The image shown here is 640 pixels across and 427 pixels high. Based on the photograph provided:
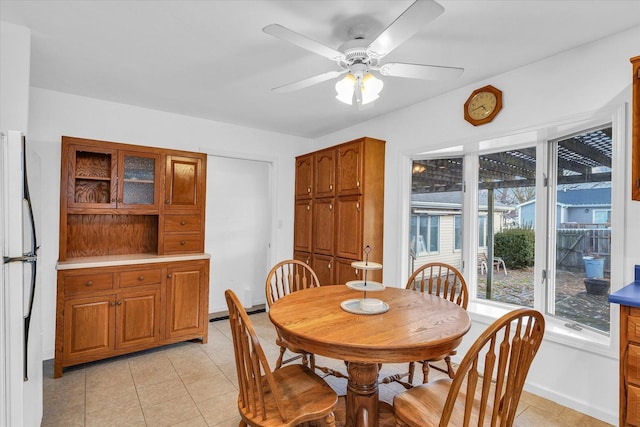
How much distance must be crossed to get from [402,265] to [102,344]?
9.47ft

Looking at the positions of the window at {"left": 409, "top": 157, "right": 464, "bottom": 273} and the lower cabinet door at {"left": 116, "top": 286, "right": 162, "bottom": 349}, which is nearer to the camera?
the lower cabinet door at {"left": 116, "top": 286, "right": 162, "bottom": 349}

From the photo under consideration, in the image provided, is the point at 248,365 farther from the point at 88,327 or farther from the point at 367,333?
the point at 88,327

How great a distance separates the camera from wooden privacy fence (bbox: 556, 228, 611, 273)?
221 cm

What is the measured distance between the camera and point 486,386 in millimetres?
1157

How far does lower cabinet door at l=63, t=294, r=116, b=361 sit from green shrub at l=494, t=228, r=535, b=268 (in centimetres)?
347

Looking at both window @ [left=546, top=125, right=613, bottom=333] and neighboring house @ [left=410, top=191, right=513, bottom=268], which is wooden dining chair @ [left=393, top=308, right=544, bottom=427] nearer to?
window @ [left=546, top=125, right=613, bottom=333]

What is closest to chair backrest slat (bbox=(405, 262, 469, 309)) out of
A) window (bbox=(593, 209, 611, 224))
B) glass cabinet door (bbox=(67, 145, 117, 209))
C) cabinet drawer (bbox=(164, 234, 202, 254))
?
window (bbox=(593, 209, 611, 224))

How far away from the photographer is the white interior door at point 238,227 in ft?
14.5

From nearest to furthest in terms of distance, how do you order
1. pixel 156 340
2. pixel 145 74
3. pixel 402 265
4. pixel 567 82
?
pixel 567 82 < pixel 145 74 < pixel 156 340 < pixel 402 265

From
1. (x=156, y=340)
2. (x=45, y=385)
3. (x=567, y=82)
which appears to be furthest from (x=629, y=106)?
(x=45, y=385)

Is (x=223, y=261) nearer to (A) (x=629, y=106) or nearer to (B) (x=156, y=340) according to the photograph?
(B) (x=156, y=340)

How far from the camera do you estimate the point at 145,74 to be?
2.69 meters

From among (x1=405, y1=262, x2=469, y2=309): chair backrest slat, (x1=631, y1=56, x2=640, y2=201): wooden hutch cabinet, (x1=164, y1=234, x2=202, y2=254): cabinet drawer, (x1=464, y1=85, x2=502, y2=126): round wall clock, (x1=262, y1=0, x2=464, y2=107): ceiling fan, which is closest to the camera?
(x1=262, y1=0, x2=464, y2=107): ceiling fan

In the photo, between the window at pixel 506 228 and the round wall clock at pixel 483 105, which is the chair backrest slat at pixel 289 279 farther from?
the round wall clock at pixel 483 105
